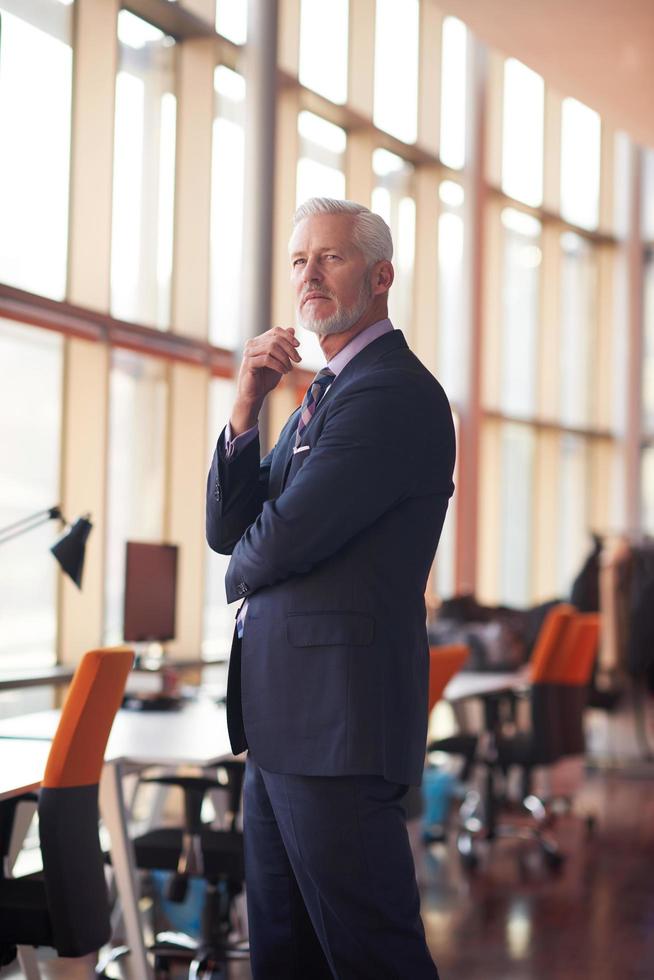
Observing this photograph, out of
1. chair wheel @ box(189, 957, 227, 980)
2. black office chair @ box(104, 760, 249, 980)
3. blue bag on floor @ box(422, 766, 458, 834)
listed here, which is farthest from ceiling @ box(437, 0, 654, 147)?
chair wheel @ box(189, 957, 227, 980)

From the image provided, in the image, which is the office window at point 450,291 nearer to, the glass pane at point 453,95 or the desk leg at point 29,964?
the glass pane at point 453,95

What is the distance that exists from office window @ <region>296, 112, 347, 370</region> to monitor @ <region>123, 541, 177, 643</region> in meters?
3.07

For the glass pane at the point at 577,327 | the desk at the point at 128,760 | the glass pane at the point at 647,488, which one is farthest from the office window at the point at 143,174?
the glass pane at the point at 647,488

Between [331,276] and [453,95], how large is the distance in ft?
24.8

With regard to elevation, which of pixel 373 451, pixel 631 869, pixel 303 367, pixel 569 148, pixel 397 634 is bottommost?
pixel 631 869

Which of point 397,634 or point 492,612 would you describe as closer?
point 397,634

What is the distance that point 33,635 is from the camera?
5.68m

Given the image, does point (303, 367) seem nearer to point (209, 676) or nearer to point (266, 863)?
point (209, 676)

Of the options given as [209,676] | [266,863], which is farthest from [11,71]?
[266,863]

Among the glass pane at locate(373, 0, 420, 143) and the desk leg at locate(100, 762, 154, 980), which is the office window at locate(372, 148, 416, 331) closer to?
the glass pane at locate(373, 0, 420, 143)

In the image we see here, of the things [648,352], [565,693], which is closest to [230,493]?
[565,693]

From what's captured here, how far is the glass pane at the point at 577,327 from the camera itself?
11018 mm

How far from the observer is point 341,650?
6.57 feet

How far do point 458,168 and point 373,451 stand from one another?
757cm
